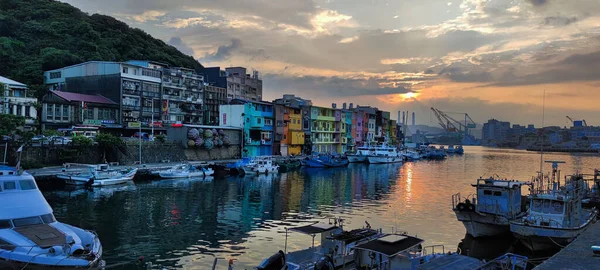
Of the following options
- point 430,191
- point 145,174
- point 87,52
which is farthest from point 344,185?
point 87,52

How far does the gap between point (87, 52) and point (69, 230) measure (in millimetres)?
65312

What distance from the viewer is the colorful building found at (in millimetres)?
71000

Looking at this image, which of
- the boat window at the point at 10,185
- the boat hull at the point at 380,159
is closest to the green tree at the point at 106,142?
the boat window at the point at 10,185

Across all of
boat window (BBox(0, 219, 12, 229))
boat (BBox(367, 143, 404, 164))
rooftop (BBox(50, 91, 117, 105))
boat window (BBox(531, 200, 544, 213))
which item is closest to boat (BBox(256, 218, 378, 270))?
boat window (BBox(0, 219, 12, 229))

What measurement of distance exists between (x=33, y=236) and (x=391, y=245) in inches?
492

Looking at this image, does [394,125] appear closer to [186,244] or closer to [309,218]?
[309,218]

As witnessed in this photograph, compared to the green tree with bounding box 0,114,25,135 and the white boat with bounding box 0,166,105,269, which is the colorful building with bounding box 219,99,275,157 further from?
the white boat with bounding box 0,166,105,269

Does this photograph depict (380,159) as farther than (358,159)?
Yes

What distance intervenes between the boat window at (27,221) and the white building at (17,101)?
41669 mm

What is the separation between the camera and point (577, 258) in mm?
12930

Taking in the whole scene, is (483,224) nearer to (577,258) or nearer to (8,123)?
(577,258)

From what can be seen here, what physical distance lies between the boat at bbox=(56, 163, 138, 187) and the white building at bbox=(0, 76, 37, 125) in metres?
13.4

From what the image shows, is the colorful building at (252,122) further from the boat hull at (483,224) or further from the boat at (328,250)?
the boat at (328,250)

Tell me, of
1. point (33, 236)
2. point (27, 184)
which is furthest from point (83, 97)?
point (33, 236)
